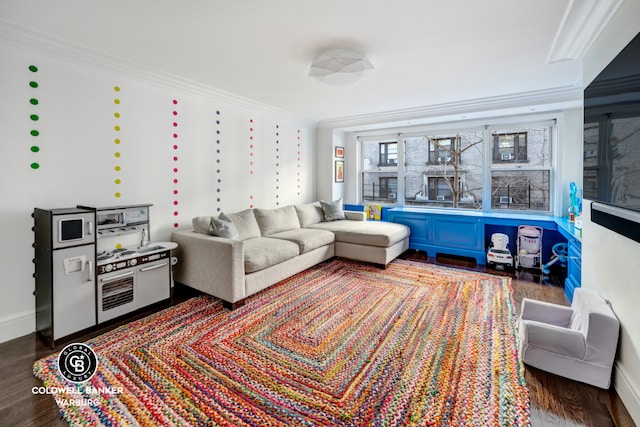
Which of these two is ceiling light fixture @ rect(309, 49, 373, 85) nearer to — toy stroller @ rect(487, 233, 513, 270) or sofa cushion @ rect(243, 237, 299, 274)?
sofa cushion @ rect(243, 237, 299, 274)

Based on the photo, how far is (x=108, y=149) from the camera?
3.03m

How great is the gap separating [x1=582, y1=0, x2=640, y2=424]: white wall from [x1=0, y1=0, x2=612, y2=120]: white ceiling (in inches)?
14.2

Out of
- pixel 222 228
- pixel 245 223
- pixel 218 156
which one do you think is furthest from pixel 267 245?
pixel 218 156

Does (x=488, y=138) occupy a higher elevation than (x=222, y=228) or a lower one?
higher

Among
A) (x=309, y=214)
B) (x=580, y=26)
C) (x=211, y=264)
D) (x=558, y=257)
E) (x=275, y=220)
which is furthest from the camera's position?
(x=309, y=214)

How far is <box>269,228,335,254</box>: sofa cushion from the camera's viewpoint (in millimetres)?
4035

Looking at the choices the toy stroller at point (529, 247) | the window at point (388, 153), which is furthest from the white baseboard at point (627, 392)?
the window at point (388, 153)

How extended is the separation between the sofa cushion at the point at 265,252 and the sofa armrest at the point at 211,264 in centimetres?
15

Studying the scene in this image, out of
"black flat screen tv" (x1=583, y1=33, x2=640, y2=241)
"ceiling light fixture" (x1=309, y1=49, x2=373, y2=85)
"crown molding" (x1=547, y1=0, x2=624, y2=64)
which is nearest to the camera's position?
"black flat screen tv" (x1=583, y1=33, x2=640, y2=241)

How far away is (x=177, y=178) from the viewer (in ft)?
12.1

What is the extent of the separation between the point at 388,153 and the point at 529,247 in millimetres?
2916

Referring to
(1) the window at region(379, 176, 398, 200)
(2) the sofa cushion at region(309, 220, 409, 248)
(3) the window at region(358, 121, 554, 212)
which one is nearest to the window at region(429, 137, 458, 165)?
(3) the window at region(358, 121, 554, 212)

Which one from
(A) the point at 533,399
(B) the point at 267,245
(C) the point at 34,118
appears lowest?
(A) the point at 533,399

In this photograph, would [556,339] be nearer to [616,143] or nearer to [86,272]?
[616,143]
